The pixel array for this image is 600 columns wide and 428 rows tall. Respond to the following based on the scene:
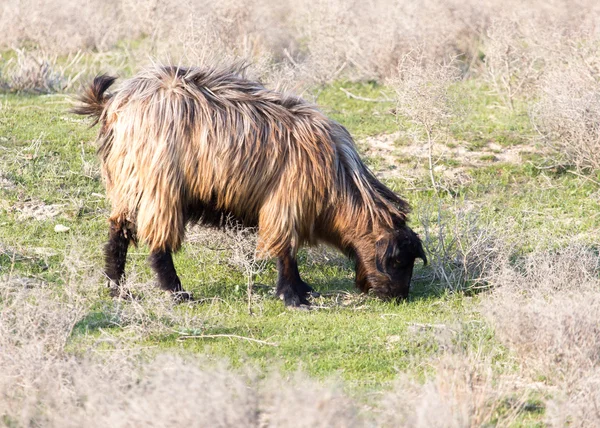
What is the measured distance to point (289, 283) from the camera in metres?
8.60

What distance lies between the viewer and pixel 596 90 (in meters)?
11.0

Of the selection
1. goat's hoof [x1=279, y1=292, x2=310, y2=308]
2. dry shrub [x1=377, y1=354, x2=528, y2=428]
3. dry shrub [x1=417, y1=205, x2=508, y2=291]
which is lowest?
goat's hoof [x1=279, y1=292, x2=310, y2=308]

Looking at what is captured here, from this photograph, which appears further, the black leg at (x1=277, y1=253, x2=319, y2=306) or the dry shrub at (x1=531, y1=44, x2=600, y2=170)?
the dry shrub at (x1=531, y1=44, x2=600, y2=170)

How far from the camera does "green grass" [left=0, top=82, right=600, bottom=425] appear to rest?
24.1 ft

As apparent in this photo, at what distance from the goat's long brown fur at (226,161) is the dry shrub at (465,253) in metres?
0.81

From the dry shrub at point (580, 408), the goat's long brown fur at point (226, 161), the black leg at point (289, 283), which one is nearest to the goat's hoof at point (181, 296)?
the goat's long brown fur at point (226, 161)

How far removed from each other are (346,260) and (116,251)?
2343 mm

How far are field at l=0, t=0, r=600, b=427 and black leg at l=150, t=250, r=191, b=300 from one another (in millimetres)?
97

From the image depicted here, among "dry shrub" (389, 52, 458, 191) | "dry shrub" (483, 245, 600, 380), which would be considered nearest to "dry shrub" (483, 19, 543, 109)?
"dry shrub" (389, 52, 458, 191)

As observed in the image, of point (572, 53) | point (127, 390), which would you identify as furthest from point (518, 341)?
point (572, 53)

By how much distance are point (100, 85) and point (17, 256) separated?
6.30 ft

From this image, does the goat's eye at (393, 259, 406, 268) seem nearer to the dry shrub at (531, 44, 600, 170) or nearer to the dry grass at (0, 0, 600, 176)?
the dry grass at (0, 0, 600, 176)

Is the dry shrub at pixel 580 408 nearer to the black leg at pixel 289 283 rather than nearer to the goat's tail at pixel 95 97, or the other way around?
the black leg at pixel 289 283

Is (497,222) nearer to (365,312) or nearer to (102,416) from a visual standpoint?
(365,312)
